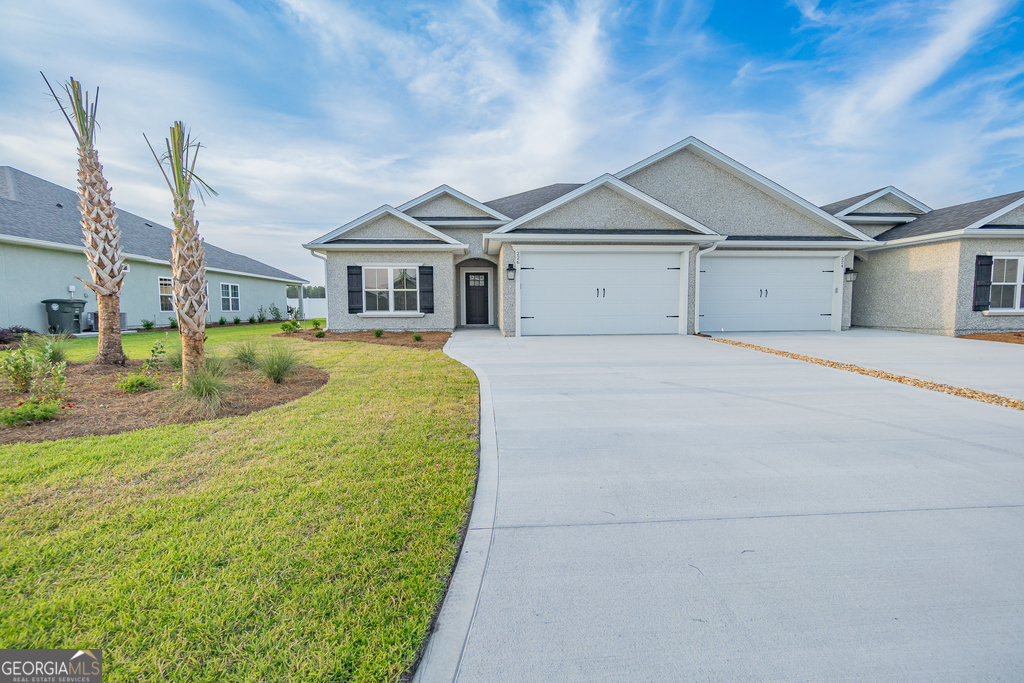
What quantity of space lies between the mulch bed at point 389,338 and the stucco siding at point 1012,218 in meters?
15.7

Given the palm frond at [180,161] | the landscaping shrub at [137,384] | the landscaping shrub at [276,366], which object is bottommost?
the landscaping shrub at [137,384]

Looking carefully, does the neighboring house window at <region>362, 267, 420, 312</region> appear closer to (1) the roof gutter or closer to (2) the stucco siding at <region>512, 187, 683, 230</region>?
(1) the roof gutter

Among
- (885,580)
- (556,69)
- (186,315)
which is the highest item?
(556,69)

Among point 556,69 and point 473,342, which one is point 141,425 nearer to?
point 473,342

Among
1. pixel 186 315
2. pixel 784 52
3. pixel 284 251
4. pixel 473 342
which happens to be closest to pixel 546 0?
pixel 784 52

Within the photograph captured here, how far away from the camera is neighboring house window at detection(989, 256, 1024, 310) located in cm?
1225

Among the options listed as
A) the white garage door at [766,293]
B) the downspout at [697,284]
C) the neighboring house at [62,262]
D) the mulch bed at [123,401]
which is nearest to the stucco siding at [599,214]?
the downspout at [697,284]

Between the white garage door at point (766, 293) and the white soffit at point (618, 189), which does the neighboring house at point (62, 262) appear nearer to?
the white soffit at point (618, 189)

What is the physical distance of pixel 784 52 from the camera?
13328mm

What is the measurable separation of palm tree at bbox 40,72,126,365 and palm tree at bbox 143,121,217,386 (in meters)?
2.53

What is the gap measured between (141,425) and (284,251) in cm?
2167

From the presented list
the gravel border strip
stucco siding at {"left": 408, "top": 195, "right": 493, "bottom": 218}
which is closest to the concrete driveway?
the gravel border strip

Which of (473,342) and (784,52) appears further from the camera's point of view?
(784,52)

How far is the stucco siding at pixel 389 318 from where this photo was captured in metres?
13.5
